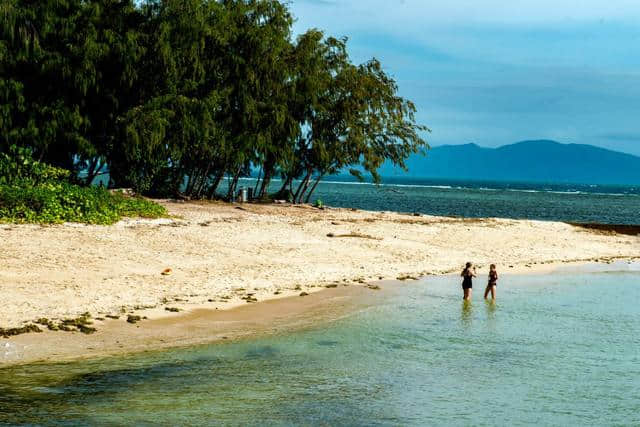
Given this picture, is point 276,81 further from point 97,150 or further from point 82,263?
point 82,263

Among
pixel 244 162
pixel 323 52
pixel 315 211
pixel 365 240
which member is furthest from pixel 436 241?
pixel 323 52

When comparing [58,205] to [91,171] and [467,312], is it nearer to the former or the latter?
[91,171]

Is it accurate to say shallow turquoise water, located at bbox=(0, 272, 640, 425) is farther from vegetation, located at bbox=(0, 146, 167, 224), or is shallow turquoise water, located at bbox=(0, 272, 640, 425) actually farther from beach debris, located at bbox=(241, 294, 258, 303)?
vegetation, located at bbox=(0, 146, 167, 224)

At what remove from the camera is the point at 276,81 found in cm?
4631

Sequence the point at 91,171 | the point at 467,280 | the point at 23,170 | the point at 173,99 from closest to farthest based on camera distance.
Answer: the point at 467,280, the point at 23,170, the point at 173,99, the point at 91,171

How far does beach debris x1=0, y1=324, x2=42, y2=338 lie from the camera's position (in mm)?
14920

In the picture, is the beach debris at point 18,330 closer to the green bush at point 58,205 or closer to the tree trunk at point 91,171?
the green bush at point 58,205

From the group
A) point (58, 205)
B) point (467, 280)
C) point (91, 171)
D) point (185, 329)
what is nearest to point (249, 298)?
point (185, 329)

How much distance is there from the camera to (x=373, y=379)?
14250 millimetres

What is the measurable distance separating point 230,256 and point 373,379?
42.5ft

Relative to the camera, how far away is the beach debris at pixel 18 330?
49.0ft

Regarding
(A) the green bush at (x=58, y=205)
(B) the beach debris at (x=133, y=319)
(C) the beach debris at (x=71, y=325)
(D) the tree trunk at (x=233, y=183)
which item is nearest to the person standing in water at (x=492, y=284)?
(B) the beach debris at (x=133, y=319)

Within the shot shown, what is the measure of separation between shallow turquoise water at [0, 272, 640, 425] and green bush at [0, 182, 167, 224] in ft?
47.0

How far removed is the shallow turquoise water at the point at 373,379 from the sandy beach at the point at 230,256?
2498mm
